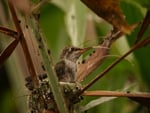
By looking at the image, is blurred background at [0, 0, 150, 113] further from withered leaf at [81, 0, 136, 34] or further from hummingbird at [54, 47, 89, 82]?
withered leaf at [81, 0, 136, 34]

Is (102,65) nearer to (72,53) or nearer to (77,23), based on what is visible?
(77,23)

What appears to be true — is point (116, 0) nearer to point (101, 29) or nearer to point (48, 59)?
point (48, 59)

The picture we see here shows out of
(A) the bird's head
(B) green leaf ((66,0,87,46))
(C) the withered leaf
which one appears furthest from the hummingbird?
(B) green leaf ((66,0,87,46))

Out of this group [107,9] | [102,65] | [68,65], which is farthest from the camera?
[102,65]

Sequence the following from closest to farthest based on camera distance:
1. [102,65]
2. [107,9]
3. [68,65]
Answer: [107,9]
[68,65]
[102,65]

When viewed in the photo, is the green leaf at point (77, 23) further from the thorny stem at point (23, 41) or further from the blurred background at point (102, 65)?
the thorny stem at point (23, 41)

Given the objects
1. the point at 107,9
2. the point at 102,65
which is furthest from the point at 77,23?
the point at 107,9

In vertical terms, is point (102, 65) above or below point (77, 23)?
below

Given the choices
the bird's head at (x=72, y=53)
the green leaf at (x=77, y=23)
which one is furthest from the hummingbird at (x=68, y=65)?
the green leaf at (x=77, y=23)
